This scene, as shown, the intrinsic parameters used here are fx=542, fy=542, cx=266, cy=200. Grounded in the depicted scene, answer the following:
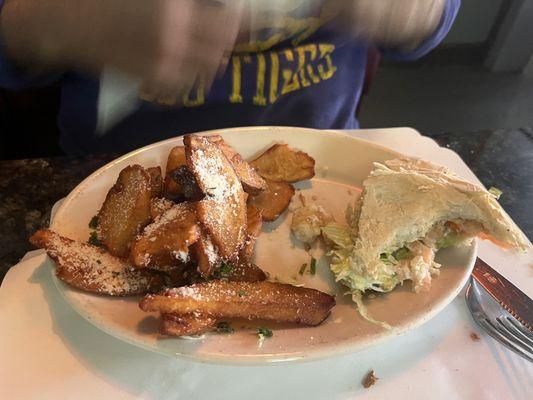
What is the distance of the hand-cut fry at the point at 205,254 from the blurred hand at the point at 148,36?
265mm

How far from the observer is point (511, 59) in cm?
331

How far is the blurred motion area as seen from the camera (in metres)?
2.88

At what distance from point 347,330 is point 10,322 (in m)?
0.51

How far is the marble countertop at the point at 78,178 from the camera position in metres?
1.08

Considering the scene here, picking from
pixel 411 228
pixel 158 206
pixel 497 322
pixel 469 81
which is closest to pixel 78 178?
pixel 158 206

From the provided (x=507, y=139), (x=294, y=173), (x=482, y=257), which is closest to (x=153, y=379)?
(x=294, y=173)

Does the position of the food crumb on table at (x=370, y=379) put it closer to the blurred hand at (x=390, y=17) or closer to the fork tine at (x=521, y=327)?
the fork tine at (x=521, y=327)

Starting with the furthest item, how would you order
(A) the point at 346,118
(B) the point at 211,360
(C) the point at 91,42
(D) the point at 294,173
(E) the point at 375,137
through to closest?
(A) the point at 346,118, (E) the point at 375,137, (D) the point at 294,173, (C) the point at 91,42, (B) the point at 211,360

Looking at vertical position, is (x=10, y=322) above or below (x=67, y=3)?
below

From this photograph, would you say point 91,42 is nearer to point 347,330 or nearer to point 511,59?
point 347,330

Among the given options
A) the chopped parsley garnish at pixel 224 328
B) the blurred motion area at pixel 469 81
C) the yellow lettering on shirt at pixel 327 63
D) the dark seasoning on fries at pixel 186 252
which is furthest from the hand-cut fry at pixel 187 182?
the blurred motion area at pixel 469 81

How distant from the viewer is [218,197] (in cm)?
84

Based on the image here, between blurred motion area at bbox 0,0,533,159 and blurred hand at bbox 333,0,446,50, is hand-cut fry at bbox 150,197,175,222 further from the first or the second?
blurred motion area at bbox 0,0,533,159

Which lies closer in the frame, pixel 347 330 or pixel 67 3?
pixel 347 330
